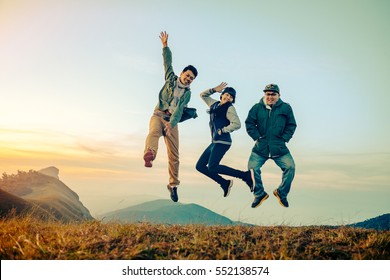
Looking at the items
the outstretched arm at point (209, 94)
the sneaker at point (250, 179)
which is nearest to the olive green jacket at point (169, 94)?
the outstretched arm at point (209, 94)

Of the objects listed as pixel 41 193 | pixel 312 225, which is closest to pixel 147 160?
pixel 312 225

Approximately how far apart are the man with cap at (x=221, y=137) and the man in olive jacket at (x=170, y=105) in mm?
699

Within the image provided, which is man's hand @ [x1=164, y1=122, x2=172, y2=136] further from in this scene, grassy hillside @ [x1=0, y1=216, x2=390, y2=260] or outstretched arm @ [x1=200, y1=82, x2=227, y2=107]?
grassy hillside @ [x1=0, y1=216, x2=390, y2=260]

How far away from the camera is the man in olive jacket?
12828mm

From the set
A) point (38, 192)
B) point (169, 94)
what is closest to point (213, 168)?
point (169, 94)

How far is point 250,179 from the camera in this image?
12.9 meters

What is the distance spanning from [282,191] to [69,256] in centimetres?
732

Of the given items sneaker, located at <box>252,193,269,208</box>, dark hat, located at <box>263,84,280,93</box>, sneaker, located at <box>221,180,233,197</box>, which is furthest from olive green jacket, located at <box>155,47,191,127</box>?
sneaker, located at <box>252,193,269,208</box>

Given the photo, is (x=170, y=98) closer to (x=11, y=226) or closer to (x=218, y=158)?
(x=218, y=158)

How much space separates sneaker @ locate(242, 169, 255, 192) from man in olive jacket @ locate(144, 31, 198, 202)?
2.43 metres

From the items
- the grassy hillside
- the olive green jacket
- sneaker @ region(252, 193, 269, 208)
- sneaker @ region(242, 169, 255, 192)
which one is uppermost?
the olive green jacket

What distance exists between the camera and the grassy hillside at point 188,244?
7.38 metres

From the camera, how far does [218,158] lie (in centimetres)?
1292

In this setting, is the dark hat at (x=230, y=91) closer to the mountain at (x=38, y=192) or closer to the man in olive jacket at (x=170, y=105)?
the man in olive jacket at (x=170, y=105)
